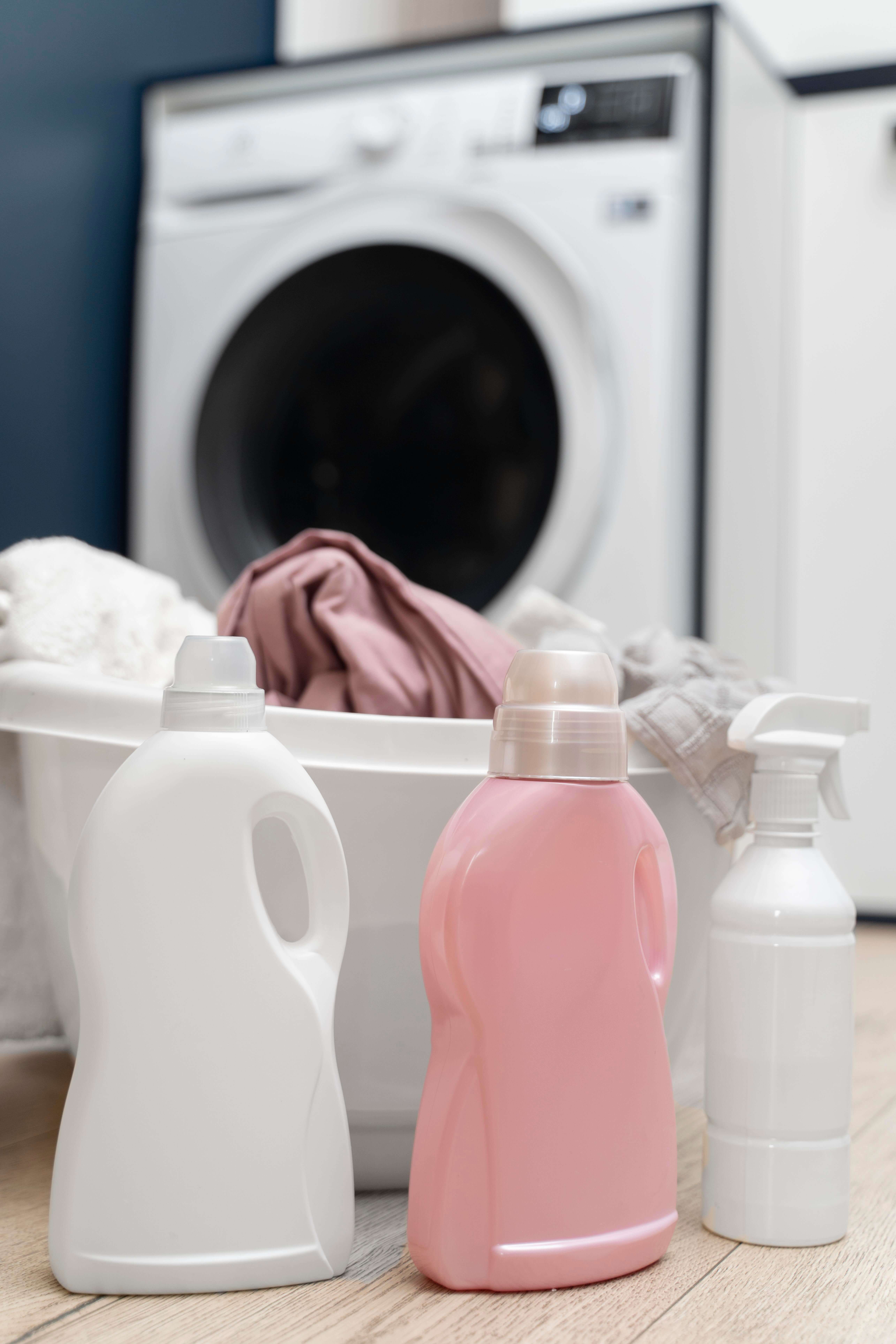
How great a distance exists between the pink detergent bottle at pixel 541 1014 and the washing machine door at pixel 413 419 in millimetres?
759

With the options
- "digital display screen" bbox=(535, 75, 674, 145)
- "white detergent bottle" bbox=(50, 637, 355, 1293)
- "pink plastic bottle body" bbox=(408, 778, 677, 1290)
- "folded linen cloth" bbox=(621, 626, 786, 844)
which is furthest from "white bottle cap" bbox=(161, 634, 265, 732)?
"digital display screen" bbox=(535, 75, 674, 145)

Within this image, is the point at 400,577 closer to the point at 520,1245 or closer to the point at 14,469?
the point at 520,1245

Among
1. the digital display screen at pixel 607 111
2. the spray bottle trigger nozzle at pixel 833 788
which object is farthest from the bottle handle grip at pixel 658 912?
the digital display screen at pixel 607 111

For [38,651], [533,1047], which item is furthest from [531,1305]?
[38,651]

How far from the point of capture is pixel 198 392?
1488 mm

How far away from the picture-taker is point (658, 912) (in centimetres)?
56

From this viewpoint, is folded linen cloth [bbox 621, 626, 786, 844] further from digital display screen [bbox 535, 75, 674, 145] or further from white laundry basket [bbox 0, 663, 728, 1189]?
digital display screen [bbox 535, 75, 674, 145]

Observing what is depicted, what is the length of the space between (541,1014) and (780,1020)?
13 centimetres

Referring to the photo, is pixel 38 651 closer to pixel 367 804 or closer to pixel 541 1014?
pixel 367 804

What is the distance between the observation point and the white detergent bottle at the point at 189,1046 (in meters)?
0.51

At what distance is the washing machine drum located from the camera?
4.43 ft

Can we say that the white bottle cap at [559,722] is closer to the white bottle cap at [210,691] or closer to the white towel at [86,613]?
the white bottle cap at [210,691]

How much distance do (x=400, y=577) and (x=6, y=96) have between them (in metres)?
1.11

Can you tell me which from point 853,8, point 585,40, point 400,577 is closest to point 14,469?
point 585,40
